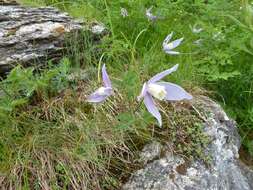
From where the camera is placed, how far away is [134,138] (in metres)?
2.15

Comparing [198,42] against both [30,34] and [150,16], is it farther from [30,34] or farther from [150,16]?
[30,34]

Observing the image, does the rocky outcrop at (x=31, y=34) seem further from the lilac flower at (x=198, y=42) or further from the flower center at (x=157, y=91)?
the flower center at (x=157, y=91)

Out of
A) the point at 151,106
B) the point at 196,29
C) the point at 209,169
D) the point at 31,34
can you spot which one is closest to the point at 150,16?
the point at 196,29

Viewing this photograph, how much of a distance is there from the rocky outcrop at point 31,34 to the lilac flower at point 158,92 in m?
0.86

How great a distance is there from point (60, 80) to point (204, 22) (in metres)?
1.20

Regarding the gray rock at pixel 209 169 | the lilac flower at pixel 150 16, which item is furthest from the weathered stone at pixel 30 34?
the gray rock at pixel 209 169

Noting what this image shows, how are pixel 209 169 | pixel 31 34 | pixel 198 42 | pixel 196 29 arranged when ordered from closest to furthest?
pixel 209 169, pixel 31 34, pixel 198 42, pixel 196 29

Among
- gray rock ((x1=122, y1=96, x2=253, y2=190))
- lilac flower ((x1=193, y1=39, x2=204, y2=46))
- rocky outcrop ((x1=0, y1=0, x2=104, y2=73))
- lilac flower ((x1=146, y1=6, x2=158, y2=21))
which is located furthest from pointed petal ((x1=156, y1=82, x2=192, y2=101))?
lilac flower ((x1=146, y1=6, x2=158, y2=21))

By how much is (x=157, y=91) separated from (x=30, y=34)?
106cm

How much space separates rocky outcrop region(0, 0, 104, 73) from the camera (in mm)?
2359

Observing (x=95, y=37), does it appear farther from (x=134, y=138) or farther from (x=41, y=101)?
(x=134, y=138)

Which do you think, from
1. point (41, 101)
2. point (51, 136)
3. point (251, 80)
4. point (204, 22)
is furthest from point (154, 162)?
point (204, 22)

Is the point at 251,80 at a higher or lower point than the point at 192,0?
lower

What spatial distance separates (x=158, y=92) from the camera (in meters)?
1.68
